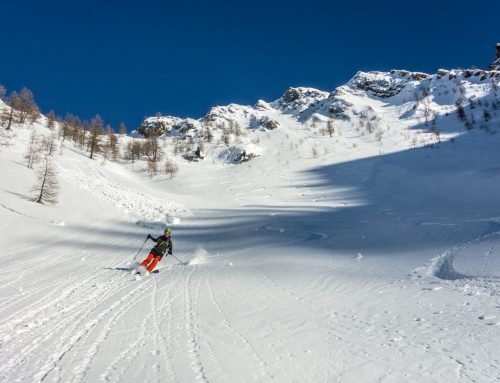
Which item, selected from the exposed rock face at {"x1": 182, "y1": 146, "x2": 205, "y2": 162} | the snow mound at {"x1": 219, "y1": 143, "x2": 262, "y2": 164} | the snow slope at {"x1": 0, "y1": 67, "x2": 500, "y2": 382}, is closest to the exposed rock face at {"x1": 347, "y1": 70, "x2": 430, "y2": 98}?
the snow mound at {"x1": 219, "y1": 143, "x2": 262, "y2": 164}

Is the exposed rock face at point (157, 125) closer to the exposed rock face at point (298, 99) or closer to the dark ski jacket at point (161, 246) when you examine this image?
the exposed rock face at point (298, 99)

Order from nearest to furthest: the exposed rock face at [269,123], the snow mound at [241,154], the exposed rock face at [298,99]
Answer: the snow mound at [241,154], the exposed rock face at [269,123], the exposed rock face at [298,99]

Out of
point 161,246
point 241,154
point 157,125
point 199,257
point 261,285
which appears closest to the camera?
point 261,285

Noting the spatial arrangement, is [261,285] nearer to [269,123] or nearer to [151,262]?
[151,262]

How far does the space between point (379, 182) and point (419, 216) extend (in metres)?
22.2

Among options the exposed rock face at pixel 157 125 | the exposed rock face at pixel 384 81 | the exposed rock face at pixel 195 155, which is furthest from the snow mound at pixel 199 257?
the exposed rock face at pixel 384 81

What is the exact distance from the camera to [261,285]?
1163 centimetres

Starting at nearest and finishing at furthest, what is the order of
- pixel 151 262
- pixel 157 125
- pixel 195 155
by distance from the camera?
pixel 151 262, pixel 195 155, pixel 157 125

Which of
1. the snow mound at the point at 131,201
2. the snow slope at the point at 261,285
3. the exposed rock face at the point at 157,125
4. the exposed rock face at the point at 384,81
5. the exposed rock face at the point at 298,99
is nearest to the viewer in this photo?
the snow slope at the point at 261,285

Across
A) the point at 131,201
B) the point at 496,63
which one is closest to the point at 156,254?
the point at 131,201

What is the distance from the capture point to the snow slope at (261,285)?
220 inches

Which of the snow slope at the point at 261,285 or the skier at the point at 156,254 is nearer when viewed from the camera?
the snow slope at the point at 261,285

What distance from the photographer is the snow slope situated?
558 cm

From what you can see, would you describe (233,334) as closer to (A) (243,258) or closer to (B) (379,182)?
(A) (243,258)
